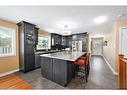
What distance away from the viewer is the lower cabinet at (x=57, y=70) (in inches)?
108

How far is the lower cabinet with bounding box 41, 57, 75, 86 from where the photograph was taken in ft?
9.04

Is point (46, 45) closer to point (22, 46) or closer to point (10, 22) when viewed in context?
point (22, 46)

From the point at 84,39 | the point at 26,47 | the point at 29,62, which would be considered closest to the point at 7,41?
the point at 26,47

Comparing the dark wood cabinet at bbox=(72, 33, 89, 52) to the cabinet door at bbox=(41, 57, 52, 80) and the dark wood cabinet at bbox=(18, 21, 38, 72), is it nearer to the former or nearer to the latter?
the dark wood cabinet at bbox=(18, 21, 38, 72)

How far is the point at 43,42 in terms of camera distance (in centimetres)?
652

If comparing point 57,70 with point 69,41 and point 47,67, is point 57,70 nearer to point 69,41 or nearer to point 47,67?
point 47,67

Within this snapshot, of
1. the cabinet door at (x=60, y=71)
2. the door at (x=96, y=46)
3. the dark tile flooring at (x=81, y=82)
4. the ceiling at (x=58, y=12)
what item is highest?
the ceiling at (x=58, y=12)

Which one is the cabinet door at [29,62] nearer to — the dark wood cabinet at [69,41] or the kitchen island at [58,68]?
the kitchen island at [58,68]

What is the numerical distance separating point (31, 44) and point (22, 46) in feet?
1.52

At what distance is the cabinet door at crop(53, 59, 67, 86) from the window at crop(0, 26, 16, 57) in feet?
8.00

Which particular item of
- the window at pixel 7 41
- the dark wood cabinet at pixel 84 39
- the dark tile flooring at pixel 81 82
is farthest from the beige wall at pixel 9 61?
the dark wood cabinet at pixel 84 39

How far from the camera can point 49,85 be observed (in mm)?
2850

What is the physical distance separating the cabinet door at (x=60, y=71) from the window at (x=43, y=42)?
334cm
